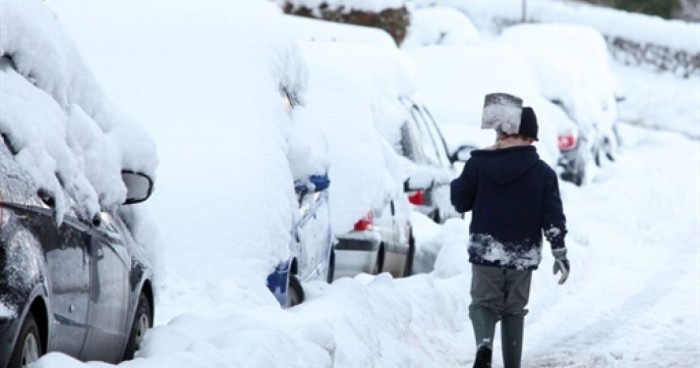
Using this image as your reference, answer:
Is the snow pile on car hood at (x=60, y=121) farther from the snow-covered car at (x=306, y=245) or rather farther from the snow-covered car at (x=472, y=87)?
the snow-covered car at (x=472, y=87)

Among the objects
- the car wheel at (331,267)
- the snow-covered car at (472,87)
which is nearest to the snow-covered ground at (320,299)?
the car wheel at (331,267)

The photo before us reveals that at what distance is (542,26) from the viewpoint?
35156 millimetres

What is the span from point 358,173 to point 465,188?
3498 millimetres

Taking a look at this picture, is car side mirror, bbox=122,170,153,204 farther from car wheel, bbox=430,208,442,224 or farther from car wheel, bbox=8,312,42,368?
car wheel, bbox=430,208,442,224

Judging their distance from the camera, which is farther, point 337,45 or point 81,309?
point 337,45

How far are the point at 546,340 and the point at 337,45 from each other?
4281 mm

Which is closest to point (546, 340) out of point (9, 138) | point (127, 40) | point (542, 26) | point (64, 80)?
point (127, 40)

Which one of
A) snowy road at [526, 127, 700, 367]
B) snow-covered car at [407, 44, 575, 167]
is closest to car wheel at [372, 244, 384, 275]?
snowy road at [526, 127, 700, 367]

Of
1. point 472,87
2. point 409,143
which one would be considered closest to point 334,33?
point 472,87

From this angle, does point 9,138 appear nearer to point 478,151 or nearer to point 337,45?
point 478,151

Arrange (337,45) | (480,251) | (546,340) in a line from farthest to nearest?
(337,45)
(546,340)
(480,251)

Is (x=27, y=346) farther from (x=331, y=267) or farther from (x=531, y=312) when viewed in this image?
(x=531, y=312)

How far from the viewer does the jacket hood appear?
9.77 meters

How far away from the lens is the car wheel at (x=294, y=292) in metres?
10.1
